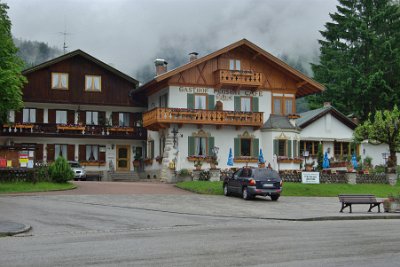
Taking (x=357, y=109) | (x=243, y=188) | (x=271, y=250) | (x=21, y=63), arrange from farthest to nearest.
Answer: (x=357, y=109)
(x=21, y=63)
(x=243, y=188)
(x=271, y=250)

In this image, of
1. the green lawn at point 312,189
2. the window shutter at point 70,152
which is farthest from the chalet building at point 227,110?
the green lawn at point 312,189

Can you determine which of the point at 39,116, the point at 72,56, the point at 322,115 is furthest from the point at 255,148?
the point at 39,116

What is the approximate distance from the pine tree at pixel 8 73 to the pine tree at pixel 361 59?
34368 millimetres

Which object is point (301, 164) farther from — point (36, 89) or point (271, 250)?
point (271, 250)

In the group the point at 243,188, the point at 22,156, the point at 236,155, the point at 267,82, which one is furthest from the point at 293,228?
the point at 267,82

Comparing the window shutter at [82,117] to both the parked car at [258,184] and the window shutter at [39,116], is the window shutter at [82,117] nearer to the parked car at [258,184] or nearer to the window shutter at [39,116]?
the window shutter at [39,116]

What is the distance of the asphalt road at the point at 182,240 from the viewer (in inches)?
413

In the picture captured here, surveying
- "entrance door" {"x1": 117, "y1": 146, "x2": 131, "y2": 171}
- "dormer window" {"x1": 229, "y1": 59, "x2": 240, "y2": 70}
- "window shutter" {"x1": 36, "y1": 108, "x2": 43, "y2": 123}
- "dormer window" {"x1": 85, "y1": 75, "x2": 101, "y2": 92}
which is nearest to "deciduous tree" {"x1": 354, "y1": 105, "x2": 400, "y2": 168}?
"dormer window" {"x1": 229, "y1": 59, "x2": 240, "y2": 70}

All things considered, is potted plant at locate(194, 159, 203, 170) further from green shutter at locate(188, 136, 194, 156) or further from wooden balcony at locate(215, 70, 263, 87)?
wooden balcony at locate(215, 70, 263, 87)

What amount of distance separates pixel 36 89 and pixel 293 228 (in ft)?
105

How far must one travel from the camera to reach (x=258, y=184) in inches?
1075

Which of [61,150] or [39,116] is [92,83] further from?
[61,150]

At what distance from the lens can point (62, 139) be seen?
45.0m

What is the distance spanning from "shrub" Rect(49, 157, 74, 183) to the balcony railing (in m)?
13.1
